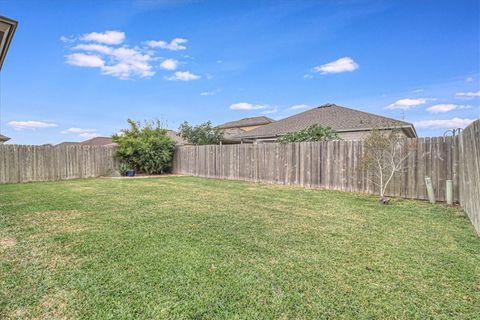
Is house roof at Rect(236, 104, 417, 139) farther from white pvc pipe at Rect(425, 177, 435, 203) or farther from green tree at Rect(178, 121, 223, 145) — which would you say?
white pvc pipe at Rect(425, 177, 435, 203)

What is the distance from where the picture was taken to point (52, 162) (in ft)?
42.5

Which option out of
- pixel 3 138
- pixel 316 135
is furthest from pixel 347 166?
pixel 3 138

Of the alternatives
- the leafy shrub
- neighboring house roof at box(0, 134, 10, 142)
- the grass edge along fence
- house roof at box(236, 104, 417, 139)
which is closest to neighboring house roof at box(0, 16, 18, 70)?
the grass edge along fence

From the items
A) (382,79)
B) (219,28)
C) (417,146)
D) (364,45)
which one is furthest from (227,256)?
(382,79)

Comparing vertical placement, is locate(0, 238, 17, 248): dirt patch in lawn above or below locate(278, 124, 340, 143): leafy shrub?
below

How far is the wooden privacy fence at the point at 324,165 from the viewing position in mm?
6965

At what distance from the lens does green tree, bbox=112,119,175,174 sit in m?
15.1

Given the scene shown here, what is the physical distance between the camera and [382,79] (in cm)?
1395

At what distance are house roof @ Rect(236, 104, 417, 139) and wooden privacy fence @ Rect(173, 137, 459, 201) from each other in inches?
155

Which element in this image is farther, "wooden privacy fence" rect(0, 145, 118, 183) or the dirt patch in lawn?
"wooden privacy fence" rect(0, 145, 118, 183)

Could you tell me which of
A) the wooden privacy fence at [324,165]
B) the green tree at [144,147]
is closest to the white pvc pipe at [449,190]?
the wooden privacy fence at [324,165]

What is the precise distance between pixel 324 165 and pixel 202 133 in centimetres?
1244

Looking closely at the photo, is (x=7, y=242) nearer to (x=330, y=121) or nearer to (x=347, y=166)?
(x=347, y=166)

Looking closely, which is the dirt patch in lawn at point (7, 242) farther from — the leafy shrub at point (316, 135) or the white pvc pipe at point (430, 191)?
the leafy shrub at point (316, 135)
